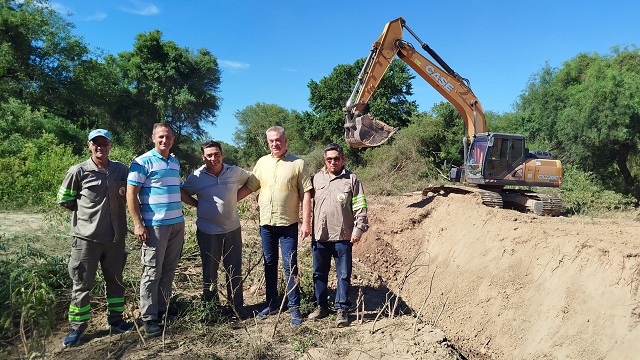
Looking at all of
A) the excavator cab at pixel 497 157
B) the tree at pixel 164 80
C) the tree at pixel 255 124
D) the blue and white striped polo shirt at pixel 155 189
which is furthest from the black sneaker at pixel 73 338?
the tree at pixel 255 124

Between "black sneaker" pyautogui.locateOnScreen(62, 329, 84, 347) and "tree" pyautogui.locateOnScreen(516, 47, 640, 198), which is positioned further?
"tree" pyautogui.locateOnScreen(516, 47, 640, 198)

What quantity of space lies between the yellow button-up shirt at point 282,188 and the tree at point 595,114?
14045mm

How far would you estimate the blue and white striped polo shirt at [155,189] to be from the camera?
3.44m

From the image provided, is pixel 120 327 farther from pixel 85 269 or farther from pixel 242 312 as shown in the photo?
pixel 242 312

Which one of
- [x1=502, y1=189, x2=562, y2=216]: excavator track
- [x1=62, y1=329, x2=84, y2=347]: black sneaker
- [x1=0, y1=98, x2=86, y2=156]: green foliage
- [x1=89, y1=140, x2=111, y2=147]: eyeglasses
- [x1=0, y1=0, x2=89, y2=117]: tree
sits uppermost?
[x1=0, y1=0, x2=89, y2=117]: tree

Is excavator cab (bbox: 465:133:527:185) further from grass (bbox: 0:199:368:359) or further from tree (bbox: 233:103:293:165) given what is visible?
tree (bbox: 233:103:293:165)

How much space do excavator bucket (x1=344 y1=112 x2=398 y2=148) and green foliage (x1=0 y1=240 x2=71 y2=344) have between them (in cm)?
586

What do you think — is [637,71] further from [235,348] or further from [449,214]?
[235,348]

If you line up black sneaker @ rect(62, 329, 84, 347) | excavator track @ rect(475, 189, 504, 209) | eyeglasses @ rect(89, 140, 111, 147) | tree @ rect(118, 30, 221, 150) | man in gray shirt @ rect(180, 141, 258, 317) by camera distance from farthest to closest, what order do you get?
tree @ rect(118, 30, 221, 150) → excavator track @ rect(475, 189, 504, 209) → man in gray shirt @ rect(180, 141, 258, 317) → eyeglasses @ rect(89, 140, 111, 147) → black sneaker @ rect(62, 329, 84, 347)

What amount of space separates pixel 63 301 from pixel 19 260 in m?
0.61

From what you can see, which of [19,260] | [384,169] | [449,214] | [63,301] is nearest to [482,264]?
[449,214]

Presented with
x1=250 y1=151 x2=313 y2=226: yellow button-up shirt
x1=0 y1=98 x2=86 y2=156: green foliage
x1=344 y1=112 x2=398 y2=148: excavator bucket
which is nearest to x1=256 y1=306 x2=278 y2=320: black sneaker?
x1=250 y1=151 x2=313 y2=226: yellow button-up shirt

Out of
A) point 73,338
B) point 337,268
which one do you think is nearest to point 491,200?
point 337,268

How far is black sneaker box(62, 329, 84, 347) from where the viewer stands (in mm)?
3357
